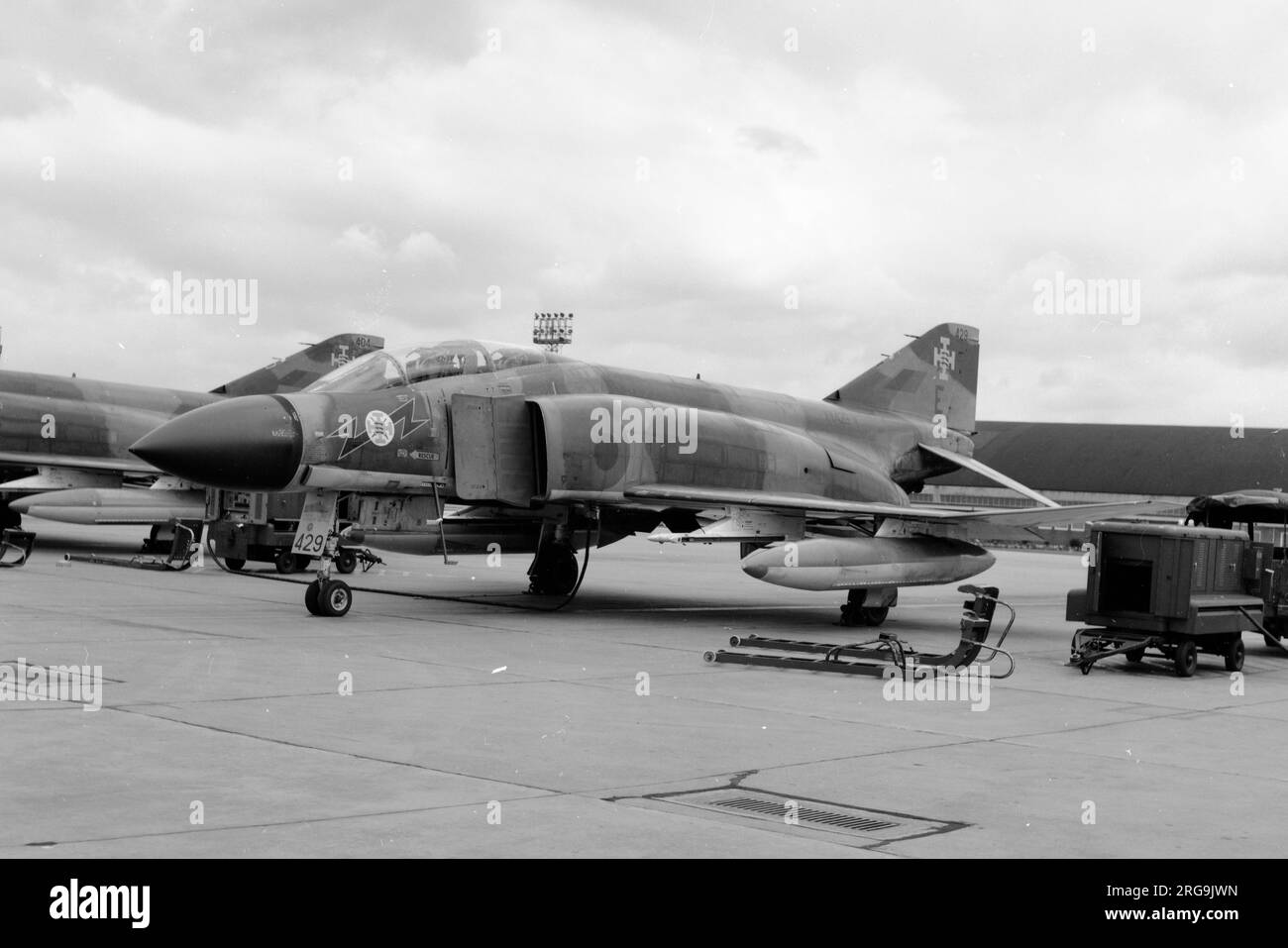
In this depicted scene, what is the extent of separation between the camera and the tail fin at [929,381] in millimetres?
21859

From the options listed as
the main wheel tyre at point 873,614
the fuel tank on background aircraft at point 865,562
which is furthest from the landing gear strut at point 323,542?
the main wheel tyre at point 873,614

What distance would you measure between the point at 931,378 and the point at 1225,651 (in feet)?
33.5

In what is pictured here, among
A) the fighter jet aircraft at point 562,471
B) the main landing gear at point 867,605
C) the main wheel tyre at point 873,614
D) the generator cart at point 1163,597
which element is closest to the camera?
the generator cart at point 1163,597

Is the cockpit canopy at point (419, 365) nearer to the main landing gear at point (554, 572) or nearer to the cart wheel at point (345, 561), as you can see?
the main landing gear at point (554, 572)

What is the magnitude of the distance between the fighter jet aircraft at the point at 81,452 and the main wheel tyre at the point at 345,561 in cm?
355

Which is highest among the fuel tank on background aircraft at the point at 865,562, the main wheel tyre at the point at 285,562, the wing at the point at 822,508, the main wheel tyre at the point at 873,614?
the wing at the point at 822,508

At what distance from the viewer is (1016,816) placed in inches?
240

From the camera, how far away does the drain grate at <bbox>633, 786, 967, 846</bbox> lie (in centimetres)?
568

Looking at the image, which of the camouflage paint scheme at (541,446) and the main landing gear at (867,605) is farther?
the main landing gear at (867,605)

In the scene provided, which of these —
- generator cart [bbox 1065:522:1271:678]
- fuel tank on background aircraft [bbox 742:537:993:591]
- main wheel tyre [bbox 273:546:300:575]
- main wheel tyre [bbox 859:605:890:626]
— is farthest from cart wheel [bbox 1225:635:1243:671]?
main wheel tyre [bbox 273:546:300:575]

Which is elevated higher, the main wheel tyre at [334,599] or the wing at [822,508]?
the wing at [822,508]

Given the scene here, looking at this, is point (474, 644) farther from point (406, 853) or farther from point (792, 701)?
point (406, 853)

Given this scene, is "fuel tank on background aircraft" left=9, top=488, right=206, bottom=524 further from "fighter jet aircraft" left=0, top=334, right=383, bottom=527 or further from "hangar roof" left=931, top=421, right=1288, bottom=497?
"hangar roof" left=931, top=421, right=1288, bottom=497

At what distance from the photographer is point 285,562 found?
21.8 m
